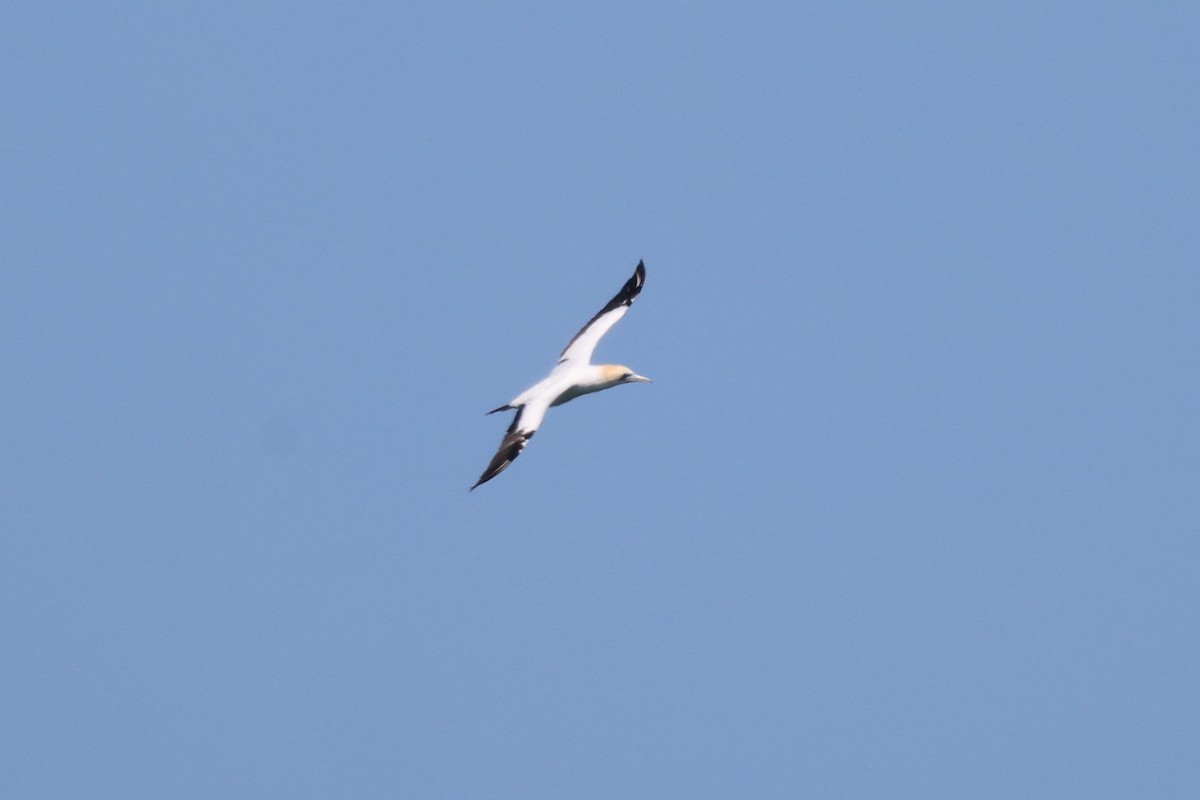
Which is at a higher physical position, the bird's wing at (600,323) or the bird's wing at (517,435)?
the bird's wing at (600,323)

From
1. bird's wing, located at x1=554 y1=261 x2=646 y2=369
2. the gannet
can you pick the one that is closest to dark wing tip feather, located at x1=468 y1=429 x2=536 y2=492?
the gannet

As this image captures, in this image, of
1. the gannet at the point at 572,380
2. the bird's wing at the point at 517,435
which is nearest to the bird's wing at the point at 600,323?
the gannet at the point at 572,380

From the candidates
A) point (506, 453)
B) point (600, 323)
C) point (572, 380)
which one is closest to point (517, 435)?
point (506, 453)

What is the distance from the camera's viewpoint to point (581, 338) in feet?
153

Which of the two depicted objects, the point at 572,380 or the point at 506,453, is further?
the point at 572,380

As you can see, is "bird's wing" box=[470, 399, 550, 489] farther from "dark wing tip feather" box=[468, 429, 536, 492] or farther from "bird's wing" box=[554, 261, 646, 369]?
"bird's wing" box=[554, 261, 646, 369]

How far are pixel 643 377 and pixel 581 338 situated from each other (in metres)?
3.35

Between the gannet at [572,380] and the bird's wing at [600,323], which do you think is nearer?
the gannet at [572,380]

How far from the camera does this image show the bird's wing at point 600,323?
45.5m

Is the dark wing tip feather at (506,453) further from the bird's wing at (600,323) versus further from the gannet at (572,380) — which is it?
the bird's wing at (600,323)

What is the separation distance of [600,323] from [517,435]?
29.1ft

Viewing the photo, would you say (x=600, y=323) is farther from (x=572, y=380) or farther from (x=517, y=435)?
(x=517, y=435)

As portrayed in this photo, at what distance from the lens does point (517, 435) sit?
39156 millimetres

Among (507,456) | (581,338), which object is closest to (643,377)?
(581,338)
